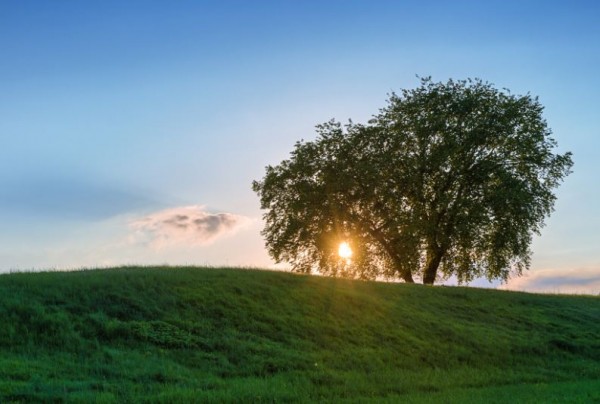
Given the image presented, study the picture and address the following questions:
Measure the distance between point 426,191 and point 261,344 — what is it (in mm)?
30890

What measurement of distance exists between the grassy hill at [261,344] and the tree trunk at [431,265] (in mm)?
14776

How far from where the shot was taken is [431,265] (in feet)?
172

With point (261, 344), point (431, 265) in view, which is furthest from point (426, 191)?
point (261, 344)

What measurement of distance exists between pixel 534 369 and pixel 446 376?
19.6 ft

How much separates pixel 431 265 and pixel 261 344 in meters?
30.6

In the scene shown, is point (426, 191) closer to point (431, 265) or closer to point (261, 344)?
point (431, 265)

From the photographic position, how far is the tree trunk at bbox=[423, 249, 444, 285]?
2035 inches

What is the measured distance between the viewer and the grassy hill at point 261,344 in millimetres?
19328

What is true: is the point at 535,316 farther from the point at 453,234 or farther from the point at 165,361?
the point at 165,361

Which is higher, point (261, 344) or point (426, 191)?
point (426, 191)

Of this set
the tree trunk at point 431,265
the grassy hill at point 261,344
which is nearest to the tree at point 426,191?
the tree trunk at point 431,265

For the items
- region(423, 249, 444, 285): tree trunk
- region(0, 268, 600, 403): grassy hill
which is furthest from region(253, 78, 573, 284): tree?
region(0, 268, 600, 403): grassy hill

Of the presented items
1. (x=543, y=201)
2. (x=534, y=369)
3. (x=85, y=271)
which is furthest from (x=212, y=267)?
(x=543, y=201)

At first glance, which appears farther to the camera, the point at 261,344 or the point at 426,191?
the point at 426,191
